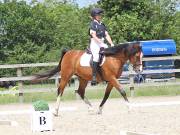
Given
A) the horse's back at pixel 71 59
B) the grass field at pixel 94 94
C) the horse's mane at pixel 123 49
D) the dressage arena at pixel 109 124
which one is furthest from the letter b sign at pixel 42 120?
the grass field at pixel 94 94

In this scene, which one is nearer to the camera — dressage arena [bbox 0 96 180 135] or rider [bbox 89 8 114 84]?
dressage arena [bbox 0 96 180 135]

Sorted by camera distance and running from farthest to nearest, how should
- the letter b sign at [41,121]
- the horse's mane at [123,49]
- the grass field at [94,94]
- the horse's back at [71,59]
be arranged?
1. the grass field at [94,94]
2. the horse's back at [71,59]
3. the horse's mane at [123,49]
4. the letter b sign at [41,121]

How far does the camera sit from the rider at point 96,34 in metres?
12.3

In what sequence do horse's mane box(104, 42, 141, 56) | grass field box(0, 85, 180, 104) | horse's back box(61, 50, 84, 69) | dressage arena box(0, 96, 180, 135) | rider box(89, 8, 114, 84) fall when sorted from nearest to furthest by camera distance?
dressage arena box(0, 96, 180, 135)
rider box(89, 8, 114, 84)
horse's mane box(104, 42, 141, 56)
horse's back box(61, 50, 84, 69)
grass field box(0, 85, 180, 104)

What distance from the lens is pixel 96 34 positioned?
12.3 m

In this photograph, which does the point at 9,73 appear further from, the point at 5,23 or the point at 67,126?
the point at 67,126

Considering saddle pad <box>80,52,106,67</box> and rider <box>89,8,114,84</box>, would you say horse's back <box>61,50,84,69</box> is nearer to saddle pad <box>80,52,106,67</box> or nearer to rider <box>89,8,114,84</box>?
saddle pad <box>80,52,106,67</box>

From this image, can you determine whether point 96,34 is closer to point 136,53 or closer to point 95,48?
point 95,48

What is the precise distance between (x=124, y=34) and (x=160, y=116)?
28.5 metres

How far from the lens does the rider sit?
1227 cm

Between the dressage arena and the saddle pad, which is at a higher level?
the saddle pad

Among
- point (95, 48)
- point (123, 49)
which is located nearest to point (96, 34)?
point (95, 48)

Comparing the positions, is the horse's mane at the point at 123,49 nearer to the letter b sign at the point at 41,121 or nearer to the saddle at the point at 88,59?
the saddle at the point at 88,59

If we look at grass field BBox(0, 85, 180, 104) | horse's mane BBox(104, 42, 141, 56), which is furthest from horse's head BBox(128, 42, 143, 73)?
grass field BBox(0, 85, 180, 104)
